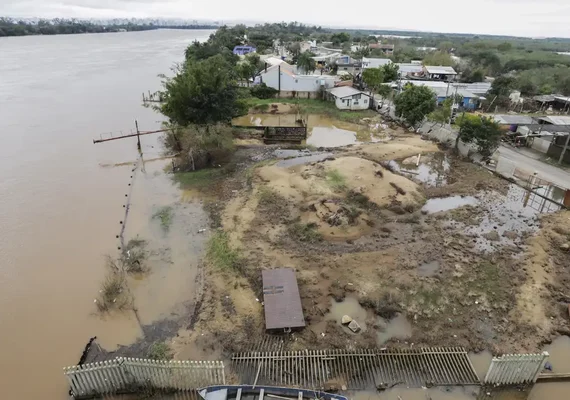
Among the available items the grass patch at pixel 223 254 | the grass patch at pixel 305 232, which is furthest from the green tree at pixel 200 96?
the grass patch at pixel 305 232

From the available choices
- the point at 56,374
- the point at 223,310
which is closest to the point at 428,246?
the point at 223,310

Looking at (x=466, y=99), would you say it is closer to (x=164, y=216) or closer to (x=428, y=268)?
(x=428, y=268)

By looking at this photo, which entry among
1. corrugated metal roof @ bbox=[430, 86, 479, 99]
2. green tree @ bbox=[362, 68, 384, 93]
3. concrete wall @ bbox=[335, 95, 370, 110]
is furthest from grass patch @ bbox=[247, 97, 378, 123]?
corrugated metal roof @ bbox=[430, 86, 479, 99]

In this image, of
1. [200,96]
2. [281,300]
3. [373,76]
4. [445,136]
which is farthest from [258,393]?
[373,76]

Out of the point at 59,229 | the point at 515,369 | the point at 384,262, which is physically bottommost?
the point at 59,229

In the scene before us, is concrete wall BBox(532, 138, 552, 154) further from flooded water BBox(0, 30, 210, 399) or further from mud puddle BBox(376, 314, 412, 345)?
flooded water BBox(0, 30, 210, 399)

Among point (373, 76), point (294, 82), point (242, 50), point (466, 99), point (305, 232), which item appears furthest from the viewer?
point (242, 50)

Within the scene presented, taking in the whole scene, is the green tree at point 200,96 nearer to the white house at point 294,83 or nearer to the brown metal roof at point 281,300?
the brown metal roof at point 281,300

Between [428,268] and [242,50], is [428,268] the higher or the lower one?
the lower one
